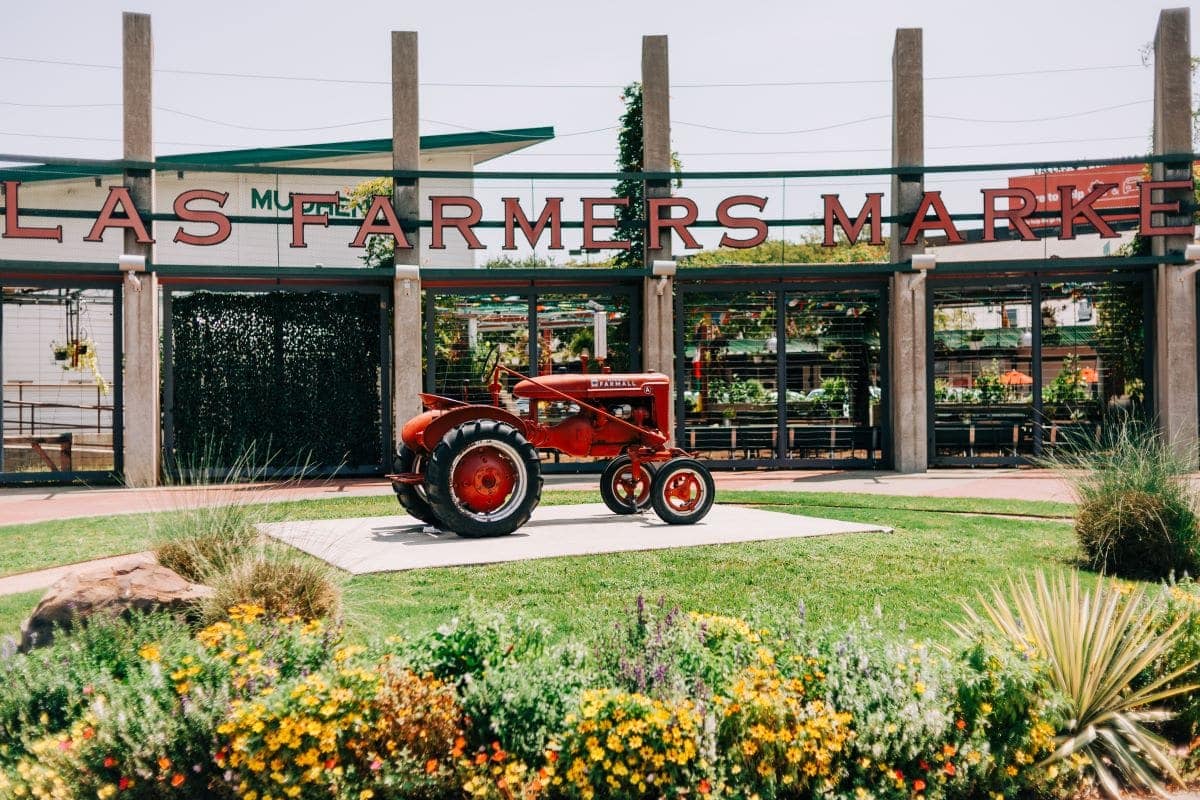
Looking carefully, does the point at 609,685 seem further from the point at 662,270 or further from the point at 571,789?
the point at 662,270

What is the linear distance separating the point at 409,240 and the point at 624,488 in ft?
22.9

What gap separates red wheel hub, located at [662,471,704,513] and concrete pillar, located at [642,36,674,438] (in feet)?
20.9

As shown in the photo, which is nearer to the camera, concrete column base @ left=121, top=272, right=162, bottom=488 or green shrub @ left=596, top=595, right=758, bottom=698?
green shrub @ left=596, top=595, right=758, bottom=698

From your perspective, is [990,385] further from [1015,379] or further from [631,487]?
[631,487]

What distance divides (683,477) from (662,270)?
22.3ft

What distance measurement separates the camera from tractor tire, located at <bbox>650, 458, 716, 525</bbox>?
965 cm

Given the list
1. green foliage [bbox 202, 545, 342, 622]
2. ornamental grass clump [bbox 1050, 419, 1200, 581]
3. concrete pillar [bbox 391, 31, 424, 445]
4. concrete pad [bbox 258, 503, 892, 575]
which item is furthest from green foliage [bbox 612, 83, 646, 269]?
green foliage [bbox 202, 545, 342, 622]

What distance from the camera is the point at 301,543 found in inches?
316

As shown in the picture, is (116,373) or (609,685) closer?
(609,685)

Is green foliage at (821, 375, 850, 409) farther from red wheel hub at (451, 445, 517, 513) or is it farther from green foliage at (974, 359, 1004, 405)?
red wheel hub at (451, 445, 517, 513)

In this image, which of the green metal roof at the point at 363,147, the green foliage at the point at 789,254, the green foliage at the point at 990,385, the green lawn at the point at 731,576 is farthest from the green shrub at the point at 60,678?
the green metal roof at the point at 363,147

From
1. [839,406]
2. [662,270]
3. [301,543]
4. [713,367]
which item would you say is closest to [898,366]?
[839,406]

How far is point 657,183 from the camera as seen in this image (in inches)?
642

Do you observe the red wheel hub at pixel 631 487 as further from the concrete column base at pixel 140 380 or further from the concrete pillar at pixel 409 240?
the concrete column base at pixel 140 380
